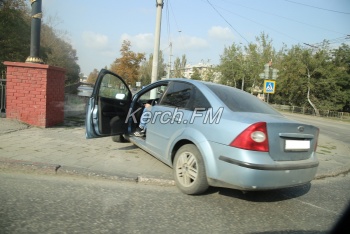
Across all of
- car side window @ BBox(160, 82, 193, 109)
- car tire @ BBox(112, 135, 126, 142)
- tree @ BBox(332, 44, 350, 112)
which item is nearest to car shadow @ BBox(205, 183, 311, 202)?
car side window @ BBox(160, 82, 193, 109)

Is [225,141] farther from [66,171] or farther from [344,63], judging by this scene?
[344,63]

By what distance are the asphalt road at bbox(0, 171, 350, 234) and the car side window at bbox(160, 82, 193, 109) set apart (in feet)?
4.25

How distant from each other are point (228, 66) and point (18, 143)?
42.1 m

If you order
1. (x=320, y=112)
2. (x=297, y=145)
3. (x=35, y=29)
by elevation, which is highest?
(x=35, y=29)

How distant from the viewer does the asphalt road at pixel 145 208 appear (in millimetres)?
2869

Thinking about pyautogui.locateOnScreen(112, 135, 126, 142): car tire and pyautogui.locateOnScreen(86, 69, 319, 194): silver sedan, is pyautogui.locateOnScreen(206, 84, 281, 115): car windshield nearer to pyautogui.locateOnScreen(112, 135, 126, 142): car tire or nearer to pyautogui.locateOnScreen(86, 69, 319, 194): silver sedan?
pyautogui.locateOnScreen(86, 69, 319, 194): silver sedan

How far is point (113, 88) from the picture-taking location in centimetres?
588

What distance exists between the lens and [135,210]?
3.27 m

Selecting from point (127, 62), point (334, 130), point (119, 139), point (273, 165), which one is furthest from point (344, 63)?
point (273, 165)

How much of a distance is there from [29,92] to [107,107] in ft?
9.37

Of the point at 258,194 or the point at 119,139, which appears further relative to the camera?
the point at 119,139

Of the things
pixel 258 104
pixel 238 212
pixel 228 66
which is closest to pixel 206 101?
pixel 258 104

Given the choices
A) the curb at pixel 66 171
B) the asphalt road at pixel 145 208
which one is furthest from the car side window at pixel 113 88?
the asphalt road at pixel 145 208

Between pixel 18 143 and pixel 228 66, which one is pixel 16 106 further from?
pixel 228 66
